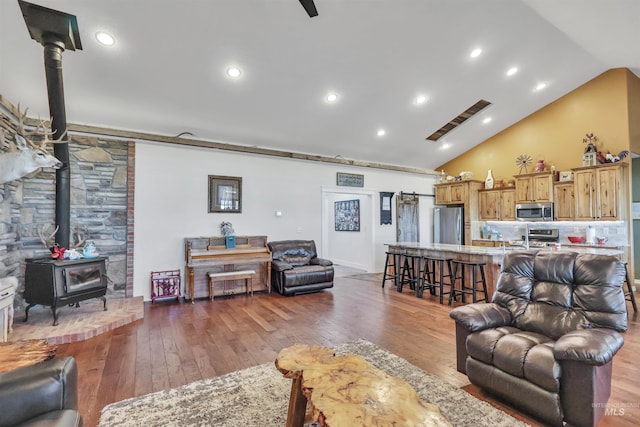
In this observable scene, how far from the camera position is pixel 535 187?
6605 millimetres

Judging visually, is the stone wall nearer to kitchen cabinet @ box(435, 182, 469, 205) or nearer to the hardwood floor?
the hardwood floor

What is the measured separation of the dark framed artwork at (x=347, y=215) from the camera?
27.2ft

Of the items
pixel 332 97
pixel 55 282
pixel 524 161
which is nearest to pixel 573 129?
pixel 524 161

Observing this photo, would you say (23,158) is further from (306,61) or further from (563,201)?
(563,201)

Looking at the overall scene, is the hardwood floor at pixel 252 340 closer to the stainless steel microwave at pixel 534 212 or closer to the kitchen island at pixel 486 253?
the kitchen island at pixel 486 253

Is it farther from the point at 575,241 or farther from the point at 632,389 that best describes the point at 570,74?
the point at 632,389

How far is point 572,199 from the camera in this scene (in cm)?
604

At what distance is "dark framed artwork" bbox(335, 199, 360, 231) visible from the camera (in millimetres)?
8297

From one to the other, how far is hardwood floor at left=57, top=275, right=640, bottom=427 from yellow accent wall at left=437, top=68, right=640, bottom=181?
357cm

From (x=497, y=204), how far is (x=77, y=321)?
327 inches

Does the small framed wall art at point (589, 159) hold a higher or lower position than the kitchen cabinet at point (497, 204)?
higher

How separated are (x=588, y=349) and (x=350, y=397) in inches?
57.5

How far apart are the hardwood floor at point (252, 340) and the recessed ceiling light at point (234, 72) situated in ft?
11.0

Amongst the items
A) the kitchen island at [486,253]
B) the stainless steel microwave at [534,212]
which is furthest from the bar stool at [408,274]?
the stainless steel microwave at [534,212]
